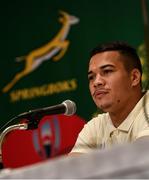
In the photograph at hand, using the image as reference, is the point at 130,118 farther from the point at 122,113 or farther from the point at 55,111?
the point at 55,111

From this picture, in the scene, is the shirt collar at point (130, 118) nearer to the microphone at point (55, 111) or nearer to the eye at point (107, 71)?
the eye at point (107, 71)

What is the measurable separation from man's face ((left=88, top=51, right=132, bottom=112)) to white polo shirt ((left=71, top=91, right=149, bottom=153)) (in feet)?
0.23

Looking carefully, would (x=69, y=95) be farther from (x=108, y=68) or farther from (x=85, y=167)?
(x=85, y=167)

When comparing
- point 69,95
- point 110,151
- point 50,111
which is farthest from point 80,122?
point 110,151

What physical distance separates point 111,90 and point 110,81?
4cm

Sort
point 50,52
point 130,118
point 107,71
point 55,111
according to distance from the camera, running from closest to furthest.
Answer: point 55,111 → point 130,118 → point 107,71 → point 50,52

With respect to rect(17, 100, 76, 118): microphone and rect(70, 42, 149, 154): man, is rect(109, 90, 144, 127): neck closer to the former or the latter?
rect(70, 42, 149, 154): man

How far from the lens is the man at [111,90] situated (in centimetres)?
163

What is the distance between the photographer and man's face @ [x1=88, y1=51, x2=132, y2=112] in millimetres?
1636

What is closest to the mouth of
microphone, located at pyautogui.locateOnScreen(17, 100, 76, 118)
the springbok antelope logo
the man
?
the man

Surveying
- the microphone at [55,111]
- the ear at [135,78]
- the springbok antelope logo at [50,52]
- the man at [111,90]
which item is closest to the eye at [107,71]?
the man at [111,90]

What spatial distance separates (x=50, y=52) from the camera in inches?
106

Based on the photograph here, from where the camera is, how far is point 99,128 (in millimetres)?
1660

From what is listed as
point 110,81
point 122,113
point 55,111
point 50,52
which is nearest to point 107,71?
point 110,81
